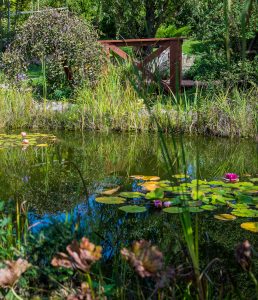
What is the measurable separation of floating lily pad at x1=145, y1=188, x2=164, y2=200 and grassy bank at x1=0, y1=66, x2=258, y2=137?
2787 millimetres

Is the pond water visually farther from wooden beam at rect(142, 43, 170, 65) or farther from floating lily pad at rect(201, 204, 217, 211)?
wooden beam at rect(142, 43, 170, 65)

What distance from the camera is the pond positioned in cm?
262

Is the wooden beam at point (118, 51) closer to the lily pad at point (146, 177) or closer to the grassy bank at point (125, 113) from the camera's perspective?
the grassy bank at point (125, 113)

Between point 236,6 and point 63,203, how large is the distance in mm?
5917

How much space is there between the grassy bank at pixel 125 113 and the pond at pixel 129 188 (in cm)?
30

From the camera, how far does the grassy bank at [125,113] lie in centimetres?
611

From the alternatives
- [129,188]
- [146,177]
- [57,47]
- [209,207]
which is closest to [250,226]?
[209,207]

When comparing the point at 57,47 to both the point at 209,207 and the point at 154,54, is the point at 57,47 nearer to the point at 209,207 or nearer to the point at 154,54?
the point at 154,54

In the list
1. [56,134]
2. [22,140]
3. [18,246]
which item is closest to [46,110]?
[56,134]

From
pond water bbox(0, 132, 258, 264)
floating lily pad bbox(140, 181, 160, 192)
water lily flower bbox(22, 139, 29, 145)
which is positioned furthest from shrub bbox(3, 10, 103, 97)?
floating lily pad bbox(140, 181, 160, 192)

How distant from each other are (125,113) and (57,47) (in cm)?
235

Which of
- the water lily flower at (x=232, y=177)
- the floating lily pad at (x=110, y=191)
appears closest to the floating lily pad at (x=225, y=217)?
the water lily flower at (x=232, y=177)

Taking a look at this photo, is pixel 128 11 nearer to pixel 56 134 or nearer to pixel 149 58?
pixel 149 58

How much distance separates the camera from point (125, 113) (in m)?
6.62
